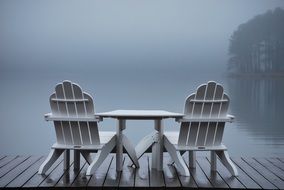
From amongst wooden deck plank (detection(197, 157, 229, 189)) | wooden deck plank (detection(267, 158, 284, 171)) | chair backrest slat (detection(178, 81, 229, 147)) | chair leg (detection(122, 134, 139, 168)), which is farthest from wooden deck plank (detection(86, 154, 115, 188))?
wooden deck plank (detection(267, 158, 284, 171))

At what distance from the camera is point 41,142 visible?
11.0 metres

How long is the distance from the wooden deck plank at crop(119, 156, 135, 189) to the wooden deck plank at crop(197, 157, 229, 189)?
2.28ft

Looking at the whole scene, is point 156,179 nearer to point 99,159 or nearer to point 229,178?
point 99,159

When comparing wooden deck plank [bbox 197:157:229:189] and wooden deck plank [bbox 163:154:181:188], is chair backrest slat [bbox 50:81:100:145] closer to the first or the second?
wooden deck plank [bbox 163:154:181:188]

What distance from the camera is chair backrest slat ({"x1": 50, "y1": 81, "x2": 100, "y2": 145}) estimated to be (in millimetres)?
4859

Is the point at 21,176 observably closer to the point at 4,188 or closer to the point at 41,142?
the point at 4,188

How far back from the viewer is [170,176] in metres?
4.86

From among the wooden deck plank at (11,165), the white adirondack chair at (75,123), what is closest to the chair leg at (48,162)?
the white adirondack chair at (75,123)

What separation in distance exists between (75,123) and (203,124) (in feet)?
3.90

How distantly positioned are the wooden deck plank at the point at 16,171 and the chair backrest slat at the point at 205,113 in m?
1.56

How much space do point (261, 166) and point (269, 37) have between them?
58.9 meters

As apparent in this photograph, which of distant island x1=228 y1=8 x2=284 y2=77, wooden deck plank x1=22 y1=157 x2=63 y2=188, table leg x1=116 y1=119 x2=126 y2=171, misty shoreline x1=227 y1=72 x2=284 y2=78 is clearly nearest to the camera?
wooden deck plank x1=22 y1=157 x2=63 y2=188

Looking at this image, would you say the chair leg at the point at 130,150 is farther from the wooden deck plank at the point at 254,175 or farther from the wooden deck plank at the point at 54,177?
the wooden deck plank at the point at 254,175


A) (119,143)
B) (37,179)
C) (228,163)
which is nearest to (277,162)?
(228,163)
